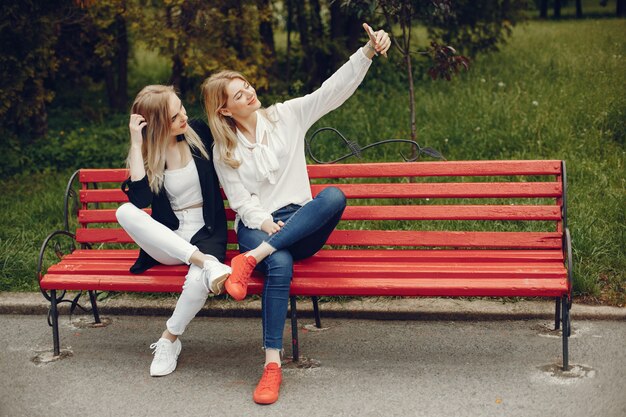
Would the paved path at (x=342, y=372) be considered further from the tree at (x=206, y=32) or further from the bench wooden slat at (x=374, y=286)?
the tree at (x=206, y=32)

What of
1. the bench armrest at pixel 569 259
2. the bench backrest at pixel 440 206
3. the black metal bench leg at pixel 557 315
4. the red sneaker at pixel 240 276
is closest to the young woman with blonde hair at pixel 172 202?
the red sneaker at pixel 240 276

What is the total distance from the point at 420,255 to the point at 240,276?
1.04m

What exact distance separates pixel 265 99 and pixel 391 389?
577cm

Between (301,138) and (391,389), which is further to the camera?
(301,138)

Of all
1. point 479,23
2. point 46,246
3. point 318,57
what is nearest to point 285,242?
point 46,246

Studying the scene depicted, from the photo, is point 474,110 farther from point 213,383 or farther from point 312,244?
point 213,383

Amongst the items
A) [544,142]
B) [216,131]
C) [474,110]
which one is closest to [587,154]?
[544,142]

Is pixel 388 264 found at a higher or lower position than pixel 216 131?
lower

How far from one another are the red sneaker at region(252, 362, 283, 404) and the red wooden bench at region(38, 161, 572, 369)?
1.00 ft

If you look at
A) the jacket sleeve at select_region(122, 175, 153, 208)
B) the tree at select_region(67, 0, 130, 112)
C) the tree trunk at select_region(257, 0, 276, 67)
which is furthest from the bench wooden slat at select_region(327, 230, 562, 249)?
the tree at select_region(67, 0, 130, 112)

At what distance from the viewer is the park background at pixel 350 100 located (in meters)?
5.77

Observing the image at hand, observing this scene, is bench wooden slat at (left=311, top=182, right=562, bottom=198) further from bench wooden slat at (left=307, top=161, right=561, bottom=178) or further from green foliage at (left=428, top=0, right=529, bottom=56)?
green foliage at (left=428, top=0, right=529, bottom=56)

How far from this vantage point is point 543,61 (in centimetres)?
962

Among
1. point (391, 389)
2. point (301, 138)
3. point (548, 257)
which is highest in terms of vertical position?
point (301, 138)
